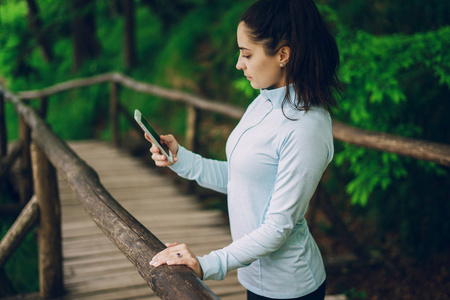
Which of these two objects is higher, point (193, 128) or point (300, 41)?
point (300, 41)

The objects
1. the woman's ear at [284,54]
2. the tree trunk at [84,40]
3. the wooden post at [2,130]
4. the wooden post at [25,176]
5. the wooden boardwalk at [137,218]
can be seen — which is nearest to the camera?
the woman's ear at [284,54]

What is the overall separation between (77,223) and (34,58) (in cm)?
1295

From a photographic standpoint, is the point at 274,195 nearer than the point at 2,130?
Yes

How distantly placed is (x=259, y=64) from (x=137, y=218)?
356cm

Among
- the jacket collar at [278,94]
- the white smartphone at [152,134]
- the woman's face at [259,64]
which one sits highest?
the woman's face at [259,64]

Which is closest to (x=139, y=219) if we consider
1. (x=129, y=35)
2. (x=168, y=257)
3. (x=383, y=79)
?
(x=383, y=79)

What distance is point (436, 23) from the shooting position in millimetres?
4430

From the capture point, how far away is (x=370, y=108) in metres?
4.11

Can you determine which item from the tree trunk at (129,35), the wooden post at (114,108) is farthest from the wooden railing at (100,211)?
the tree trunk at (129,35)

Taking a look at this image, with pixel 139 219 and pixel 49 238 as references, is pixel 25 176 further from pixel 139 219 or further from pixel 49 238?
pixel 49 238

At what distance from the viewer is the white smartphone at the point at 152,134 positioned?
171cm

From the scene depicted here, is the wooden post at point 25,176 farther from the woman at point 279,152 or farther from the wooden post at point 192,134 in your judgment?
the woman at point 279,152

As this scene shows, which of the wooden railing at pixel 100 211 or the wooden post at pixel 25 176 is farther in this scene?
the wooden post at pixel 25 176

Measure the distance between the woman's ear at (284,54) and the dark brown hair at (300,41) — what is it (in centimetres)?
1
